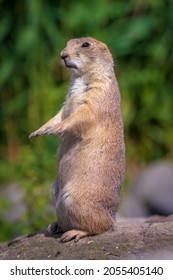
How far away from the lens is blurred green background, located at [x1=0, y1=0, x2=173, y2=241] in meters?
12.9

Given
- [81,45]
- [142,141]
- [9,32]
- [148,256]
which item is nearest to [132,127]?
[142,141]

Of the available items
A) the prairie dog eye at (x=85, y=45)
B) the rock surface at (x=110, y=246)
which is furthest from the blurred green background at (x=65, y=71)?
the rock surface at (x=110, y=246)

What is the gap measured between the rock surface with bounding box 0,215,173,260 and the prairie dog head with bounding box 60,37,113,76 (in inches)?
49.0

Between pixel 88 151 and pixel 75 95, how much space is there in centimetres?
50

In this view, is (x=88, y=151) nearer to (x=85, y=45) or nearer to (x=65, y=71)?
(x=85, y=45)

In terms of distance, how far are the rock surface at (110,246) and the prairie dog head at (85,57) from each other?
1.24 m

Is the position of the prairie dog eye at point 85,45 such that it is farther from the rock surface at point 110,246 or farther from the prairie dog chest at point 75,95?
the rock surface at point 110,246

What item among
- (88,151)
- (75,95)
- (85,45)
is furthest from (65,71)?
(88,151)

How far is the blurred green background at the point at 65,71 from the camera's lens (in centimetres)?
1293

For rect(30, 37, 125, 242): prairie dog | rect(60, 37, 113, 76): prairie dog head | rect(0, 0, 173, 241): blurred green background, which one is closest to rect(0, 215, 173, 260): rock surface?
rect(30, 37, 125, 242): prairie dog

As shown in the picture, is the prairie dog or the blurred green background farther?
the blurred green background

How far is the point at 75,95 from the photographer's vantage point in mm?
7426

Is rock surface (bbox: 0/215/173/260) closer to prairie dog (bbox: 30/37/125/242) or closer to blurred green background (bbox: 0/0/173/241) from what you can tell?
prairie dog (bbox: 30/37/125/242)

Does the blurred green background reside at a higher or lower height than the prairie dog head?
higher
